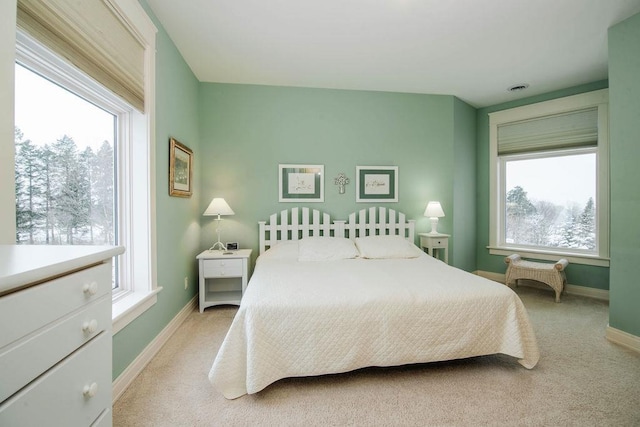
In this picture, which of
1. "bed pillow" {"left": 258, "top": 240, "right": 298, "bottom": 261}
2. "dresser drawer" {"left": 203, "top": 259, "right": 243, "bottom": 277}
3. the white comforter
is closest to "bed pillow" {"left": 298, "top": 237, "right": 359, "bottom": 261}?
"bed pillow" {"left": 258, "top": 240, "right": 298, "bottom": 261}

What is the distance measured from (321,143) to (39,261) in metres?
3.22

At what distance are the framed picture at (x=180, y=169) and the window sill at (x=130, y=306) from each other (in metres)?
0.90

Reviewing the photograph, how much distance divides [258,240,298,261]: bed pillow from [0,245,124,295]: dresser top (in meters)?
2.18

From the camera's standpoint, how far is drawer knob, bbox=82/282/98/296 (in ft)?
2.53

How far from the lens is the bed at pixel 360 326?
1.66m

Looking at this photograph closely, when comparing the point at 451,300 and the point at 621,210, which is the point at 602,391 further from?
the point at 621,210

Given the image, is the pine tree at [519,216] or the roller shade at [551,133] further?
the pine tree at [519,216]

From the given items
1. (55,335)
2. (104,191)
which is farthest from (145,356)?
(55,335)

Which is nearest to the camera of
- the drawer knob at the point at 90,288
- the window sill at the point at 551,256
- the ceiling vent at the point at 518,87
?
the drawer knob at the point at 90,288

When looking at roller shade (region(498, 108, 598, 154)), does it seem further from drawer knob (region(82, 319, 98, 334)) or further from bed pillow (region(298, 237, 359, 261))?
drawer knob (region(82, 319, 98, 334))

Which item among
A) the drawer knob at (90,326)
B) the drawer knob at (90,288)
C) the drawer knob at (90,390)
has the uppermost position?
the drawer knob at (90,288)

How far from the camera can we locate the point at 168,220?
96.3 inches

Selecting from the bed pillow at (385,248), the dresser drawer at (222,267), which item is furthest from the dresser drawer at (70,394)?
the bed pillow at (385,248)

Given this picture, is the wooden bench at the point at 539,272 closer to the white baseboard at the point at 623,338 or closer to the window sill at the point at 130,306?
the white baseboard at the point at 623,338
